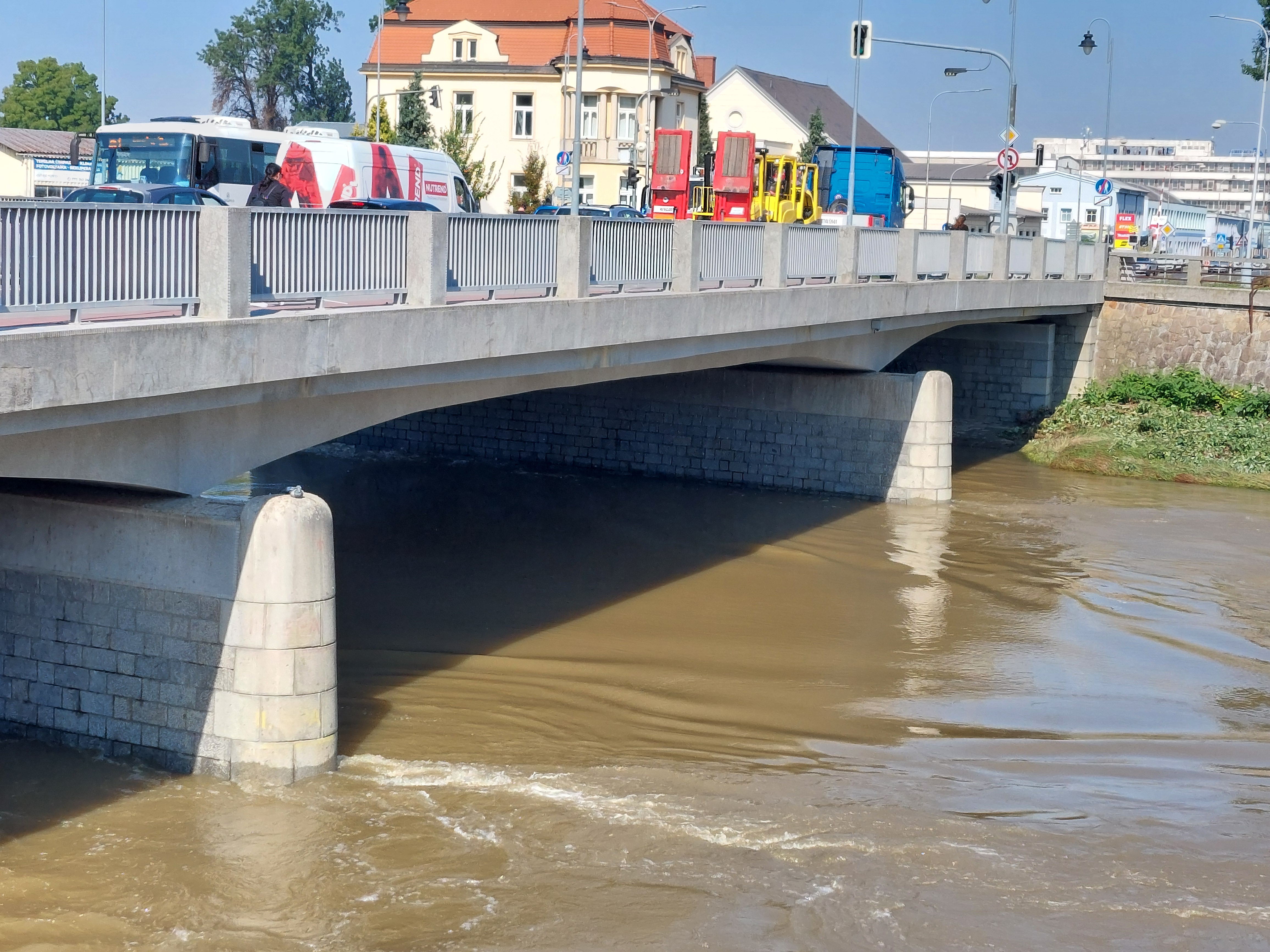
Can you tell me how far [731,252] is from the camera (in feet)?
55.8

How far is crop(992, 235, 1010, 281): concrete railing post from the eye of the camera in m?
25.1

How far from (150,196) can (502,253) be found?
535 cm

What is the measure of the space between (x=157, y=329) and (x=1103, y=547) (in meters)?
15.7

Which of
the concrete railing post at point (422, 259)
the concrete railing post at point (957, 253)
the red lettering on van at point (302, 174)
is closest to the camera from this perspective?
the concrete railing post at point (422, 259)

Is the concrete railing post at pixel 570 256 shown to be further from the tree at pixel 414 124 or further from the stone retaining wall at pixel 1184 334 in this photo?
the tree at pixel 414 124

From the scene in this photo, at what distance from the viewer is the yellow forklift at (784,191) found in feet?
97.9

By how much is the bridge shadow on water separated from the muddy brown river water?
0.09 meters

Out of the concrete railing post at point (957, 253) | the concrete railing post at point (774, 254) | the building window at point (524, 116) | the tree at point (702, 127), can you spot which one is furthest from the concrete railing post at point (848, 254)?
the tree at point (702, 127)

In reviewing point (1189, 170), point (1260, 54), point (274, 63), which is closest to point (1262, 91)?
point (1260, 54)

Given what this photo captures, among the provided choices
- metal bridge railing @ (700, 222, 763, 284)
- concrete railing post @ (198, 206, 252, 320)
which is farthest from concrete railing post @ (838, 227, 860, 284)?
concrete railing post @ (198, 206, 252, 320)

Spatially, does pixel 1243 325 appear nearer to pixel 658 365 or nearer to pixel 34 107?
pixel 658 365

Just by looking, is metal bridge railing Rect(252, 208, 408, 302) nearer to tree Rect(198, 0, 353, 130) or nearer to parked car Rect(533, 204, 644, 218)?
Result: parked car Rect(533, 204, 644, 218)

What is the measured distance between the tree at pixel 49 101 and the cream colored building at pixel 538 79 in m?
29.8

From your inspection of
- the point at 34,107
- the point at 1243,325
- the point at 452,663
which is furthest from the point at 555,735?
the point at 34,107
